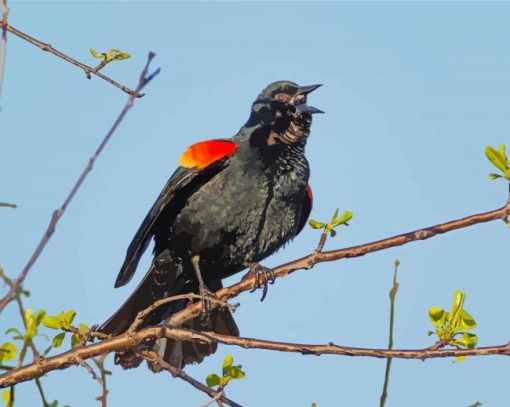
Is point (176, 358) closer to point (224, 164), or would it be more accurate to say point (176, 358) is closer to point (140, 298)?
point (140, 298)

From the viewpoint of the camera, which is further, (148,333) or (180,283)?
(180,283)

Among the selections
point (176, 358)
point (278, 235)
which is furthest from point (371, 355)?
point (176, 358)

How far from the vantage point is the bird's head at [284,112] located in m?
4.72

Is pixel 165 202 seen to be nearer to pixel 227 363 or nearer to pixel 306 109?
pixel 306 109

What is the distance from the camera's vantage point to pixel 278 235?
438cm

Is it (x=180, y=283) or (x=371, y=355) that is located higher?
(x=180, y=283)

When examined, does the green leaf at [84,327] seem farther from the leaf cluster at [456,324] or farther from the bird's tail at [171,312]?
the bird's tail at [171,312]

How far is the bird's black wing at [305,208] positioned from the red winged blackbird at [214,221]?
0.02 meters

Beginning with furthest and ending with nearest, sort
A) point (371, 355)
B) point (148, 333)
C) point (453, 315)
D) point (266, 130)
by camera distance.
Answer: point (266, 130)
point (148, 333)
point (453, 315)
point (371, 355)

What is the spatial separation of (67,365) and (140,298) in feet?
6.40

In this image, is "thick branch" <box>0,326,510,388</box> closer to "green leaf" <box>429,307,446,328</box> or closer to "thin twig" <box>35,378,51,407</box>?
"green leaf" <box>429,307,446,328</box>

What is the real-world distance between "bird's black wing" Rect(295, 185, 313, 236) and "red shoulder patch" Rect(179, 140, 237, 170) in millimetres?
552

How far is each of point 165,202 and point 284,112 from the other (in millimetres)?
978

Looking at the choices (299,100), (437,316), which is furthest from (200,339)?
(299,100)
